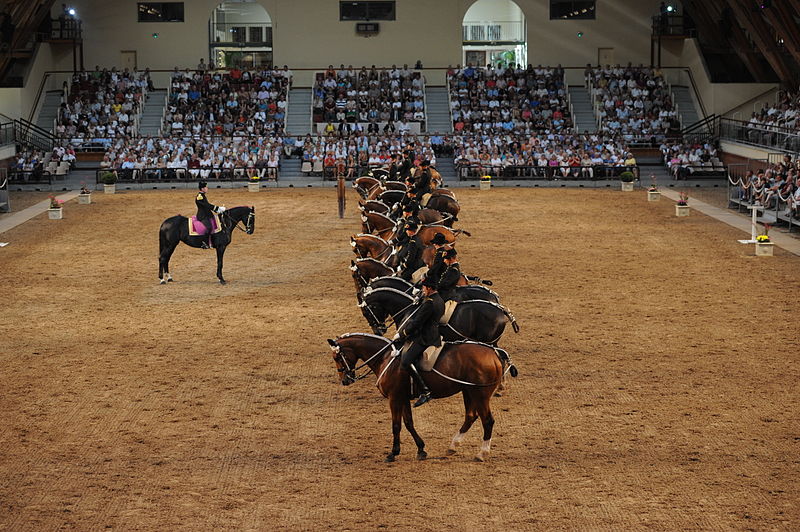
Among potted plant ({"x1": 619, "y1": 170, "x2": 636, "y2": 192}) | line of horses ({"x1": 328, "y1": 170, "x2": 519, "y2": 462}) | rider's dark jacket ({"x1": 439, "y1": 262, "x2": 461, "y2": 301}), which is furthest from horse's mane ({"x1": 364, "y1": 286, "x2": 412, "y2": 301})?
potted plant ({"x1": 619, "y1": 170, "x2": 636, "y2": 192})

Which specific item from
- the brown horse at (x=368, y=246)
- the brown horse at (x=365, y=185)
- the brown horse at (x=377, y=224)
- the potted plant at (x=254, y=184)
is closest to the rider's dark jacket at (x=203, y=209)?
the brown horse at (x=377, y=224)

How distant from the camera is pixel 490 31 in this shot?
183 ft

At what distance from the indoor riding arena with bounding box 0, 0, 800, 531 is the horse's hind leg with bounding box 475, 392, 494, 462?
182mm

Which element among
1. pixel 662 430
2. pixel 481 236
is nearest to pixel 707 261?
pixel 481 236

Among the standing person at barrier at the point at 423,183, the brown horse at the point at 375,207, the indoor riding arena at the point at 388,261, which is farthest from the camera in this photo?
the standing person at barrier at the point at 423,183

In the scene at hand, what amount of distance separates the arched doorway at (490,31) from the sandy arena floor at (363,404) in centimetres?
3249

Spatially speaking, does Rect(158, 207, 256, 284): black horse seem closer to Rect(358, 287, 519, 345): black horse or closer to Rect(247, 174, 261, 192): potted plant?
Rect(358, 287, 519, 345): black horse

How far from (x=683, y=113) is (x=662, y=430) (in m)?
39.7

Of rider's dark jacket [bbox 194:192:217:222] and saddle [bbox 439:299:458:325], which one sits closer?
saddle [bbox 439:299:458:325]

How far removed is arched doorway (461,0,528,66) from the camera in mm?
55562

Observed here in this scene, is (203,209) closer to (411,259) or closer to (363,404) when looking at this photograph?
(411,259)

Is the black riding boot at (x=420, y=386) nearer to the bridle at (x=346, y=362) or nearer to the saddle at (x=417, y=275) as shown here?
the bridle at (x=346, y=362)

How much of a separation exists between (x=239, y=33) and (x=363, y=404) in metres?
44.6

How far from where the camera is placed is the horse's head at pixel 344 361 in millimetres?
11102
